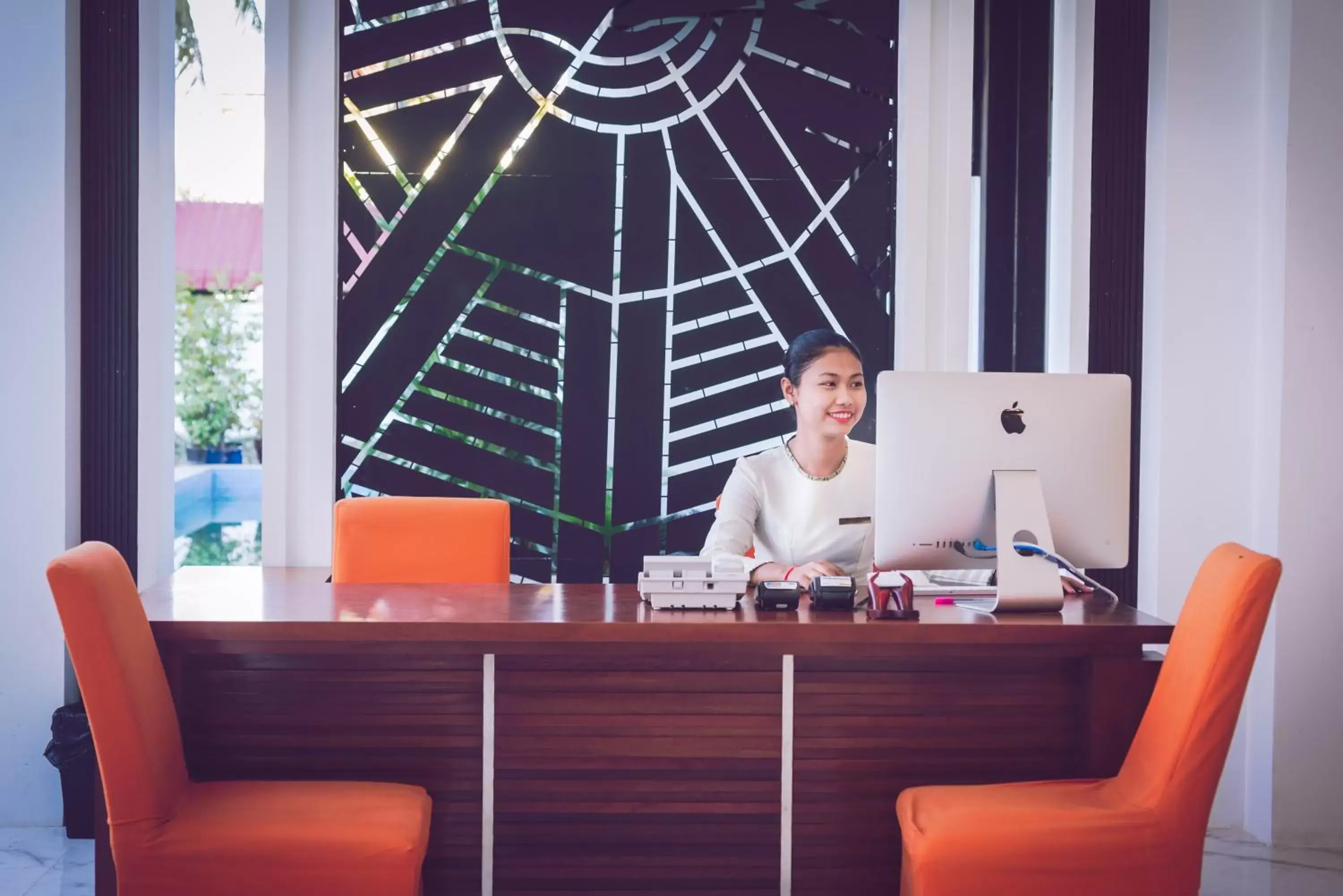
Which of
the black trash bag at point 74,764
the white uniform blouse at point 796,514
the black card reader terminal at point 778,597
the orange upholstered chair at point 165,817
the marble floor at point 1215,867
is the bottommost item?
the marble floor at point 1215,867

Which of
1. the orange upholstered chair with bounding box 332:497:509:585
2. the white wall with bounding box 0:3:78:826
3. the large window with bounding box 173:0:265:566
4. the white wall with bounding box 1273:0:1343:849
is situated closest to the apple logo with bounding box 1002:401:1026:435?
the orange upholstered chair with bounding box 332:497:509:585

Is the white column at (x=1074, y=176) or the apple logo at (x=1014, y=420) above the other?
the white column at (x=1074, y=176)

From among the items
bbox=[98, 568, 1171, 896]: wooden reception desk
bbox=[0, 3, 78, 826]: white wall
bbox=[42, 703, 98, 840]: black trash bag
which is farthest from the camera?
bbox=[0, 3, 78, 826]: white wall

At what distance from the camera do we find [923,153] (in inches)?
153

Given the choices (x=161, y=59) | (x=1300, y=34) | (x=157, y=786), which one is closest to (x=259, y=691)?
(x=157, y=786)

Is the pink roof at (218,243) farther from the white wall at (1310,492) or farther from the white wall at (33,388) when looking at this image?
the white wall at (1310,492)

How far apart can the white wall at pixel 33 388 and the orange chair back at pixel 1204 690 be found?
3.29 m

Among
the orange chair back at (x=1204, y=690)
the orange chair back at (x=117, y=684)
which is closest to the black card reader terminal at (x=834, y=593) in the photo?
the orange chair back at (x=1204, y=690)

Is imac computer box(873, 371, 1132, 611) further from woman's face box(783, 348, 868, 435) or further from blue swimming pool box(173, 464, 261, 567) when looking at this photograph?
blue swimming pool box(173, 464, 261, 567)

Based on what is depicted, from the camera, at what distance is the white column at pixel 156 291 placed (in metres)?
3.59

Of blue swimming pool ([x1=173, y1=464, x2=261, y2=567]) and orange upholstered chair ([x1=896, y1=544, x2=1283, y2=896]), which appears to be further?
blue swimming pool ([x1=173, y1=464, x2=261, y2=567])

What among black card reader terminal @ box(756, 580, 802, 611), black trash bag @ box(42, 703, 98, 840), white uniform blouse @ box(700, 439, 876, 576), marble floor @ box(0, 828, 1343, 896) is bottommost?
marble floor @ box(0, 828, 1343, 896)

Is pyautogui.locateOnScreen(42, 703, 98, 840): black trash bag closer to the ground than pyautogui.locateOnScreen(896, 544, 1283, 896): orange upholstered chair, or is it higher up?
closer to the ground

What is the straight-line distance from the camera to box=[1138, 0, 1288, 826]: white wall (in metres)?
3.58
